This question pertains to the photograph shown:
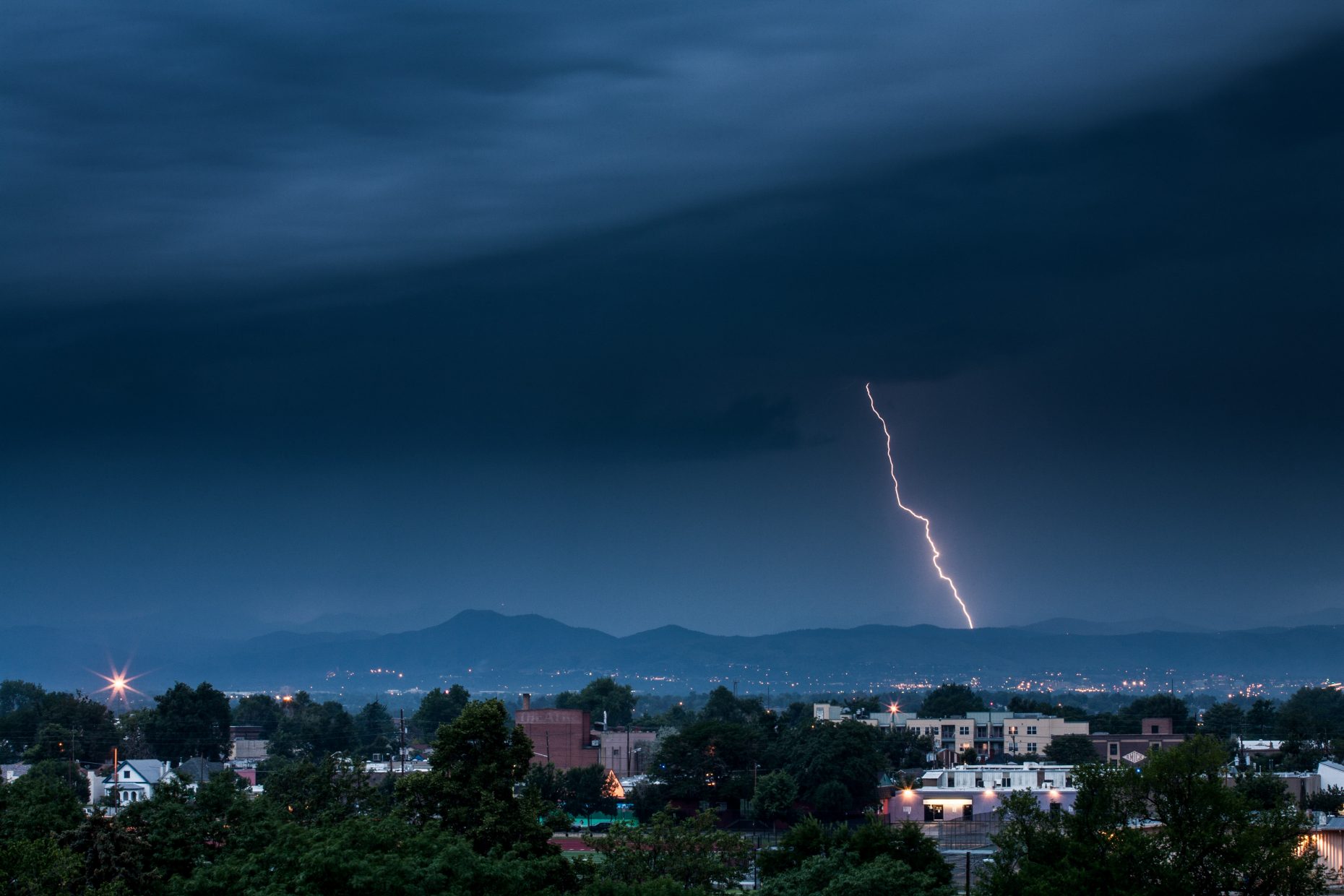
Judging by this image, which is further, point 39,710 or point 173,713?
point 39,710

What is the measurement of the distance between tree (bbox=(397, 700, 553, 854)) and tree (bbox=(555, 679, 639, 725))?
133638 mm

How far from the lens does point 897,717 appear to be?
521ft

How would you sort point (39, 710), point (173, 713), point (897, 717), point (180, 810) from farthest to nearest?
point (897, 717) → point (39, 710) → point (173, 713) → point (180, 810)

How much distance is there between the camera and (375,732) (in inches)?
6191

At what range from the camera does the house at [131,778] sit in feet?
276

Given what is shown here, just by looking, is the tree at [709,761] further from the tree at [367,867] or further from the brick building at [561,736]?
the tree at [367,867]

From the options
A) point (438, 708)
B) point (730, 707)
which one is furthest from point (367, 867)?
point (730, 707)

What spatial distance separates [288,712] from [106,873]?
131335mm

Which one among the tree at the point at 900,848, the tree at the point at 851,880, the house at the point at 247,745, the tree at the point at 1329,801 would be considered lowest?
the house at the point at 247,745

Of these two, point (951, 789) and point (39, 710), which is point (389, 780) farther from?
point (39, 710)

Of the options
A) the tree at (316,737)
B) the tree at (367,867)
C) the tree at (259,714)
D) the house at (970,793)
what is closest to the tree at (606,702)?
the tree at (259,714)

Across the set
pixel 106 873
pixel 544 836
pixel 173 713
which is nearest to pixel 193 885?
pixel 106 873

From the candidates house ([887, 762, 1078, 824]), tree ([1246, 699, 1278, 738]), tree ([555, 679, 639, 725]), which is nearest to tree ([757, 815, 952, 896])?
house ([887, 762, 1078, 824])

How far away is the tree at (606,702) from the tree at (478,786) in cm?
13364
